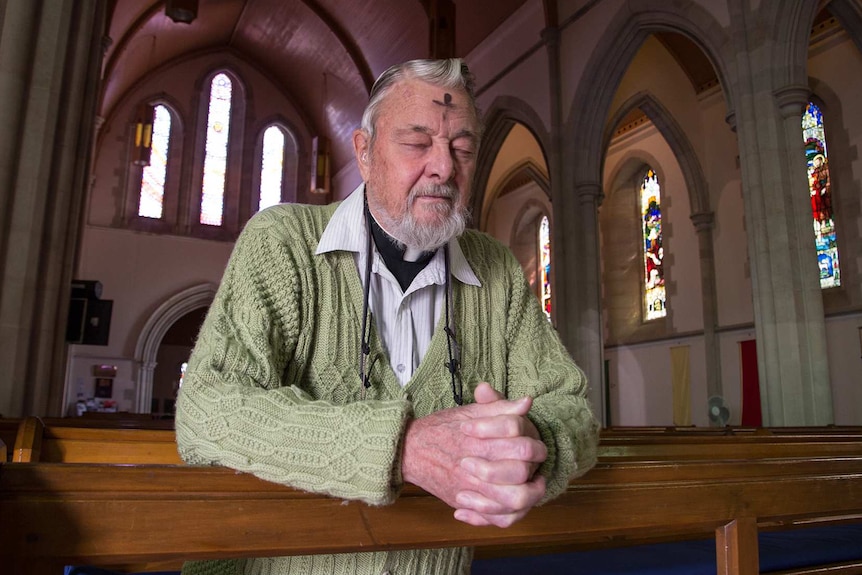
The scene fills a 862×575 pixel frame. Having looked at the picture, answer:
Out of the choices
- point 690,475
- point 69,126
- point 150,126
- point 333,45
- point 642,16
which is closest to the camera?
point 690,475

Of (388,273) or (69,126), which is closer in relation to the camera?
(388,273)

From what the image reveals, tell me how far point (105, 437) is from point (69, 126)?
12.1ft

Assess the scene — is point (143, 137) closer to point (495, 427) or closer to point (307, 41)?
point (307, 41)

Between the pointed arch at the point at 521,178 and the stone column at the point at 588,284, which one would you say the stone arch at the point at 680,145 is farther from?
the stone column at the point at 588,284

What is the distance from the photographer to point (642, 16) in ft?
26.8

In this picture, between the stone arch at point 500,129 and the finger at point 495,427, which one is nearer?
the finger at point 495,427

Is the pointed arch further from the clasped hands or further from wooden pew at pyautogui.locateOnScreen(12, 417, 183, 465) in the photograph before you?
the clasped hands

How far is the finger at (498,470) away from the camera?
82 centimetres

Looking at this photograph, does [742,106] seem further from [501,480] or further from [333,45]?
[333,45]

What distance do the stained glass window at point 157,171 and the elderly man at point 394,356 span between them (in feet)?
47.3

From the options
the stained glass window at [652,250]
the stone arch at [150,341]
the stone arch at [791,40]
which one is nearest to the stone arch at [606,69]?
the stone arch at [791,40]

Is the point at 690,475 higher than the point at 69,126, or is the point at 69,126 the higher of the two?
the point at 69,126

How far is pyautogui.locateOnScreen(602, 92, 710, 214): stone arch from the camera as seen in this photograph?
10859mm

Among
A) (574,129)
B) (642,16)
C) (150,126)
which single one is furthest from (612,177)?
(150,126)
